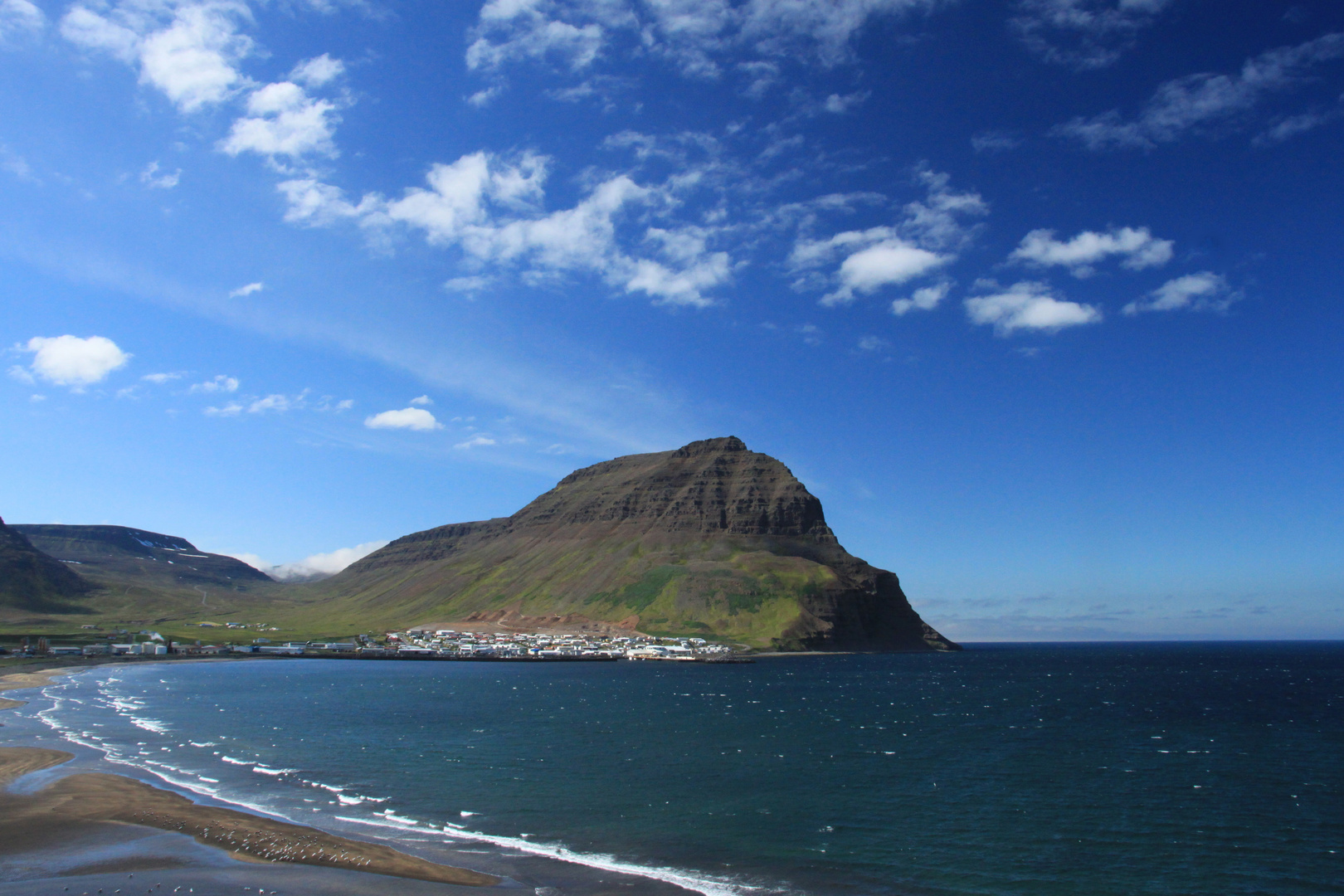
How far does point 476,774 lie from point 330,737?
25407 mm

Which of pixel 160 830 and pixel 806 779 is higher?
pixel 160 830

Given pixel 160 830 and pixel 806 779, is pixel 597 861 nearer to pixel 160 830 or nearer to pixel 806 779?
pixel 160 830

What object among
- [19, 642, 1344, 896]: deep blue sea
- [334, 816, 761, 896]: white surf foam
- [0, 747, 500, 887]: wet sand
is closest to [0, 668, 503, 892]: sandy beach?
[0, 747, 500, 887]: wet sand

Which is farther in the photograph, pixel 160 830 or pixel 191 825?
pixel 191 825

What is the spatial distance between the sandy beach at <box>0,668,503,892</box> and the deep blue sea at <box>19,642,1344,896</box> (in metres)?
3.42

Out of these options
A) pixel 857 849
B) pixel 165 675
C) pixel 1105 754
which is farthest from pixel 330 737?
pixel 165 675

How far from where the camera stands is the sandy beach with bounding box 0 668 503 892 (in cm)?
3489

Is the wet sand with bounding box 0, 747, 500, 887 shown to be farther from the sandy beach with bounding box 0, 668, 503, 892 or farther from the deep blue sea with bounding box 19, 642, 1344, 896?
the deep blue sea with bounding box 19, 642, 1344, 896

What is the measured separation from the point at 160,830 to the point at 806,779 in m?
40.0

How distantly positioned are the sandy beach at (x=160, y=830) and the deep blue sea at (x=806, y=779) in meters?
3.42

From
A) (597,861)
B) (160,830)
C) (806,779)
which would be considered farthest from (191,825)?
(806,779)

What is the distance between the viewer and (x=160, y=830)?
4056 centimetres

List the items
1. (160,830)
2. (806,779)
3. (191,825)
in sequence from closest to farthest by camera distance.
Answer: (160,830), (191,825), (806,779)

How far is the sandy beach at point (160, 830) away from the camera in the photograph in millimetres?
34888
